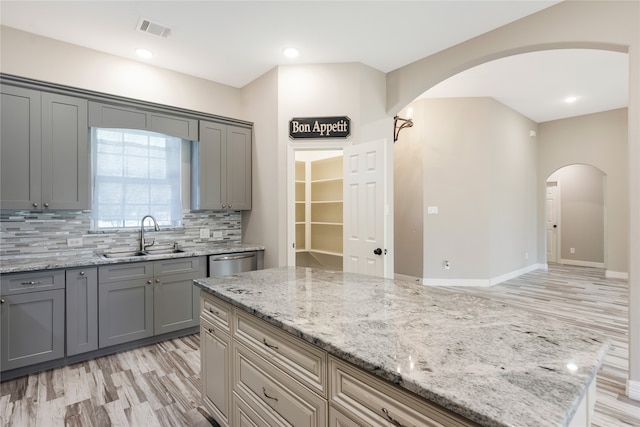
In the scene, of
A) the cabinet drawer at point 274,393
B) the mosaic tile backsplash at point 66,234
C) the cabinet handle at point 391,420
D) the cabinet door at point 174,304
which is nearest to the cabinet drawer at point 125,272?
the cabinet door at point 174,304

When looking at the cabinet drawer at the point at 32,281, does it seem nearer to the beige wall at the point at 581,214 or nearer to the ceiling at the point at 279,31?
the ceiling at the point at 279,31

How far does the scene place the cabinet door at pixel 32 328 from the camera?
2.52 m

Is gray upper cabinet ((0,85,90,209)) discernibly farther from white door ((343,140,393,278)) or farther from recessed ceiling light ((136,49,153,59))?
white door ((343,140,393,278))

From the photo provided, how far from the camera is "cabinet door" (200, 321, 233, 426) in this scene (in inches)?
71.7

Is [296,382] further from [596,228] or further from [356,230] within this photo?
[596,228]

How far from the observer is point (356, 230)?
3678 millimetres

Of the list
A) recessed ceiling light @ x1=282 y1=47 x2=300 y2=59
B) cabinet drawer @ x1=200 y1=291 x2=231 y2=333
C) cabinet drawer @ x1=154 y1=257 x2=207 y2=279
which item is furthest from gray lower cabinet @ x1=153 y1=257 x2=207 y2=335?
recessed ceiling light @ x1=282 y1=47 x2=300 y2=59

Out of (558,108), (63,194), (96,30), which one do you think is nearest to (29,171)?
(63,194)

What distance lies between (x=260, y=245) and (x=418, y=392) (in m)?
3.44

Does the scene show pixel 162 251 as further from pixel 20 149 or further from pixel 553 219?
pixel 553 219

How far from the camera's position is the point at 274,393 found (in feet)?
4.76

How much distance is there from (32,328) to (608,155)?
30.1 feet

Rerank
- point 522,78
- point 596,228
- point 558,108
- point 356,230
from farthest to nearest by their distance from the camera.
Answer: point 596,228 → point 558,108 → point 522,78 → point 356,230

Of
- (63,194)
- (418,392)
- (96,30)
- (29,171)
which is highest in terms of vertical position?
(96,30)
